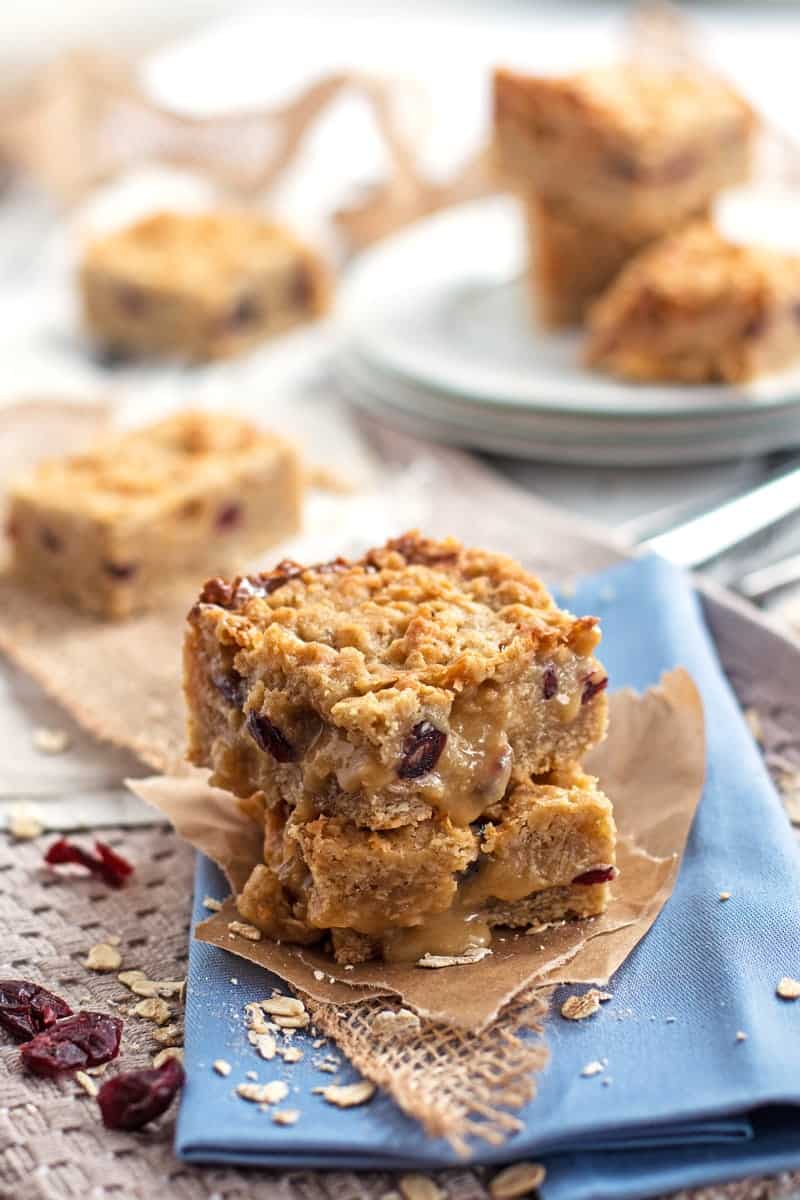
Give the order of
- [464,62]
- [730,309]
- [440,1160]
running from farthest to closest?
[464,62], [730,309], [440,1160]

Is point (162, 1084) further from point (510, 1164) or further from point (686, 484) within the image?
point (686, 484)

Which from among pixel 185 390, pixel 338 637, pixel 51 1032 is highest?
pixel 338 637

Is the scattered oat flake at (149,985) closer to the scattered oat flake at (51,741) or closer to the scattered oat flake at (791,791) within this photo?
the scattered oat flake at (51,741)

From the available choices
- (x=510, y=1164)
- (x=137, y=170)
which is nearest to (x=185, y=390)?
(x=137, y=170)

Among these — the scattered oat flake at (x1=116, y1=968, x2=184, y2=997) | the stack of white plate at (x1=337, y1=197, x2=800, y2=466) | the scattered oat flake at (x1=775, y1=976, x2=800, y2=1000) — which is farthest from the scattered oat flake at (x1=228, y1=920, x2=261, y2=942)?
the stack of white plate at (x1=337, y1=197, x2=800, y2=466)

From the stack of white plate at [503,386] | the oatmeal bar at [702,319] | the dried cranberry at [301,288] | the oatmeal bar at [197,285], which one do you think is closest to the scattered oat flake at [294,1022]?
the stack of white plate at [503,386]

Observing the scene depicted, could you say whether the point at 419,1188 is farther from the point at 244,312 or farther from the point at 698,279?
the point at 244,312
